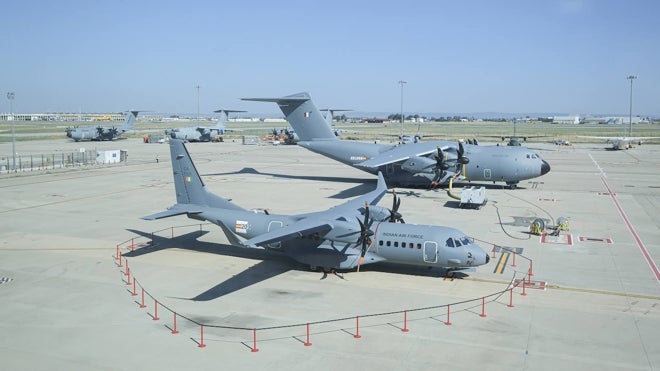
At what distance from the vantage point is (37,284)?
22.8m

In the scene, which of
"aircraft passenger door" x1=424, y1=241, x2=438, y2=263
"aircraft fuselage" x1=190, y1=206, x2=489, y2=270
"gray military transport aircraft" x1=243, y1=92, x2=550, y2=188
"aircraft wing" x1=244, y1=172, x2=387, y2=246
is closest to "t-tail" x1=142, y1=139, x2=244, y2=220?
"aircraft fuselage" x1=190, y1=206, x2=489, y2=270

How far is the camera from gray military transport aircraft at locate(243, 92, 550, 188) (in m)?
47.5

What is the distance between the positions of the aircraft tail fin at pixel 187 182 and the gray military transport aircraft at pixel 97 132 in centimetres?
9335

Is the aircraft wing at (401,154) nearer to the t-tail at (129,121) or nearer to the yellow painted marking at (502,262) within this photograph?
the yellow painted marking at (502,262)

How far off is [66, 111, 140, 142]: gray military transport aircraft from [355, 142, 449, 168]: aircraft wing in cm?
8126

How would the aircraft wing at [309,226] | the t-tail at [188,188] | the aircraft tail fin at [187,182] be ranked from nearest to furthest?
the aircraft wing at [309,226] → the t-tail at [188,188] → the aircraft tail fin at [187,182]

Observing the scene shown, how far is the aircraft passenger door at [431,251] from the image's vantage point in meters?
23.1

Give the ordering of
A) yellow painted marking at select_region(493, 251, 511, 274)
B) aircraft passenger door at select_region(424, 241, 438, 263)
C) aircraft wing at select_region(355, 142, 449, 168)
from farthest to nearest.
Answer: aircraft wing at select_region(355, 142, 449, 168) → yellow painted marking at select_region(493, 251, 511, 274) → aircraft passenger door at select_region(424, 241, 438, 263)

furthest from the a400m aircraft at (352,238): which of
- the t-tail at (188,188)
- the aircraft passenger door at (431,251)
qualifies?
the t-tail at (188,188)

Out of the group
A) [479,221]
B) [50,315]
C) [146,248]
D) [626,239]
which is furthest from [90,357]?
[626,239]

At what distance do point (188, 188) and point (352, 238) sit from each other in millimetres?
9604

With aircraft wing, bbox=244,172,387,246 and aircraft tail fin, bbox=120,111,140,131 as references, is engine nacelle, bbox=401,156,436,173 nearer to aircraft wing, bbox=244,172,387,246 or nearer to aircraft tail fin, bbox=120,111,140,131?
aircraft wing, bbox=244,172,387,246

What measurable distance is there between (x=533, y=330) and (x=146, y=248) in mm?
20263

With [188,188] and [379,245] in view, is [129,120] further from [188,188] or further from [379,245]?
[379,245]
